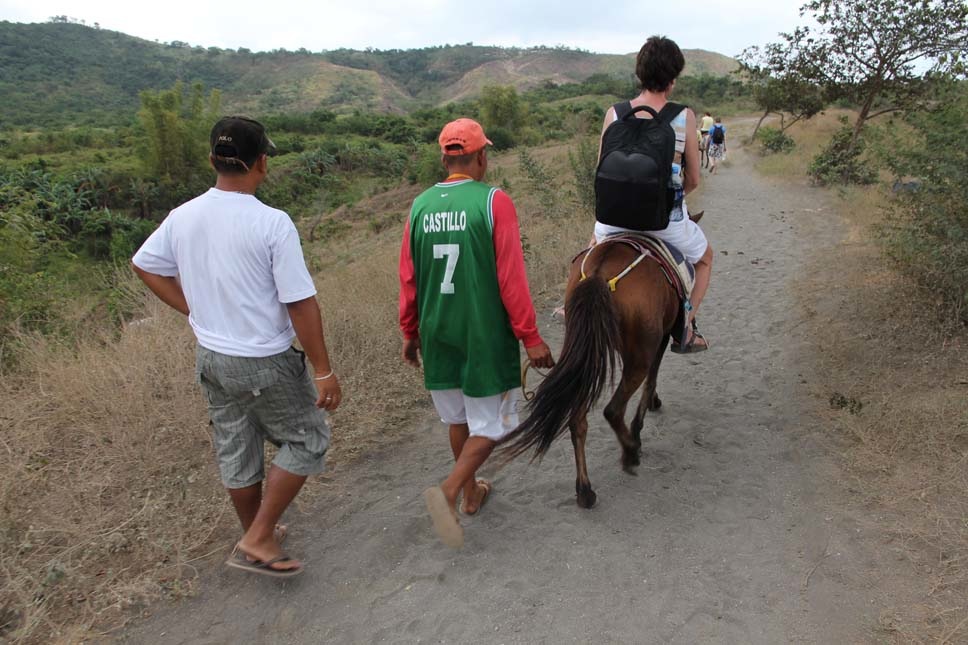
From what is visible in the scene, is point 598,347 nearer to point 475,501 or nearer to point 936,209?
point 475,501

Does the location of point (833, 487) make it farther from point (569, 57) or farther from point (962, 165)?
point (569, 57)

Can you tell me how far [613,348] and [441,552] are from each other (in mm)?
1291

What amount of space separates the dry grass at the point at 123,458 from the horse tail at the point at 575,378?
1.46 m

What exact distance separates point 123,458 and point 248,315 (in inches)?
74.8

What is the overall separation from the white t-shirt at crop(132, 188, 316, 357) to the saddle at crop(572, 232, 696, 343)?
1557 mm

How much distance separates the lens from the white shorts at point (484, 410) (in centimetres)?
272

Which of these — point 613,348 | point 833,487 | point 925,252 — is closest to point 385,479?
point 613,348

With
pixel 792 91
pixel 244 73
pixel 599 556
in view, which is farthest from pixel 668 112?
pixel 244 73

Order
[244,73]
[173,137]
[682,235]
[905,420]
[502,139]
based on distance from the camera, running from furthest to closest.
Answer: [244,73]
[502,139]
[173,137]
[905,420]
[682,235]

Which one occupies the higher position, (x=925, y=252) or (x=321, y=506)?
(x=925, y=252)

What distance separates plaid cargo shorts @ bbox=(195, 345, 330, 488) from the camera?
2.34 metres

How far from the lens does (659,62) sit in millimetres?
3053

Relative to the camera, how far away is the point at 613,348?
2850mm

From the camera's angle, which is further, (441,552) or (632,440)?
(632,440)
